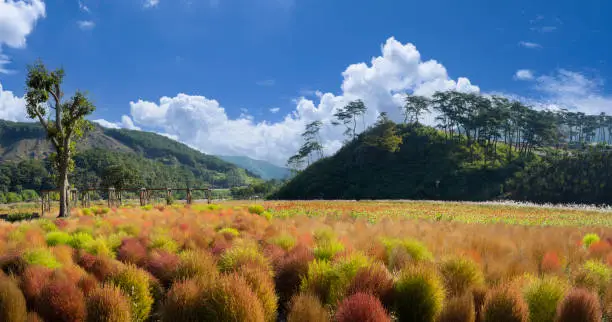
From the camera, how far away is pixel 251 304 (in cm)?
317

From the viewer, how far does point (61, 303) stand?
3.48 metres

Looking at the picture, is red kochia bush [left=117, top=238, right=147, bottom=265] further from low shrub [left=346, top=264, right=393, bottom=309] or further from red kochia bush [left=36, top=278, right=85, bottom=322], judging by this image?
low shrub [left=346, top=264, right=393, bottom=309]

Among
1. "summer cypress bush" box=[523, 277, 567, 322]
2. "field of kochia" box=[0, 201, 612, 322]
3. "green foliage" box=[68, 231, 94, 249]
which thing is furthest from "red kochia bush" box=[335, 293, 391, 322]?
"green foliage" box=[68, 231, 94, 249]

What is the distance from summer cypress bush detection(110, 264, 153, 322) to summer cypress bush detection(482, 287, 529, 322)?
3217 millimetres

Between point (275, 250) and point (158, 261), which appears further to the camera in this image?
point (275, 250)

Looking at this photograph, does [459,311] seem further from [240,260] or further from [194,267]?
[194,267]

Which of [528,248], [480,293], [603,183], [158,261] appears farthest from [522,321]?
[603,183]

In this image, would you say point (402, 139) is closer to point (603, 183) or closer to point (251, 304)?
A: point (603, 183)

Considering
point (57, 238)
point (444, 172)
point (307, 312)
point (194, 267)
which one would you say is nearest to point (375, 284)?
point (307, 312)

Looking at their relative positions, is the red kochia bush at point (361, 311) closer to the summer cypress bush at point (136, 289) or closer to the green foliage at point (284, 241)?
the summer cypress bush at point (136, 289)

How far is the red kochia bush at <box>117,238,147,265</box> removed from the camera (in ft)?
17.7

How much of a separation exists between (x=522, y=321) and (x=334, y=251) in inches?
Result: 98.5

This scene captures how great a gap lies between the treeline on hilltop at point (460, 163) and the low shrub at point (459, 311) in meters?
45.9

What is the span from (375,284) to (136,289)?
8.03 ft
